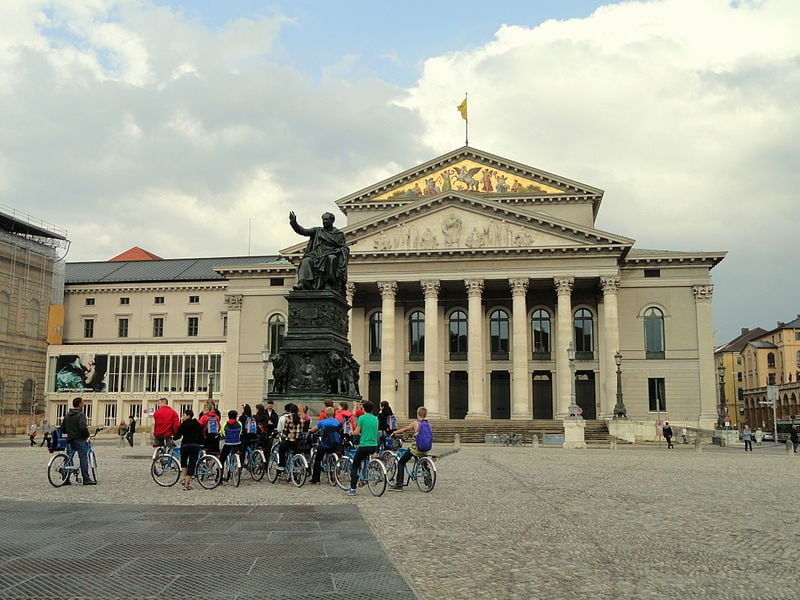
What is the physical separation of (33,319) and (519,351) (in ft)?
138

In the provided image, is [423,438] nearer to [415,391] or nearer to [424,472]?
[424,472]

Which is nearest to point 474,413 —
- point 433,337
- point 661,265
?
point 433,337

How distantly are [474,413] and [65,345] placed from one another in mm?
38322

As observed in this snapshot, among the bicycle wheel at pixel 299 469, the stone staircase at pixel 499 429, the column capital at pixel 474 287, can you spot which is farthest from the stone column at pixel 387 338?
the bicycle wheel at pixel 299 469

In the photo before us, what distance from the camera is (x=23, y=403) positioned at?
68312mm

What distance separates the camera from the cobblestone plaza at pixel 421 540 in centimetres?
805

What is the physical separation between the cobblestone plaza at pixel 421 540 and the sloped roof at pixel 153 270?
6025 centimetres

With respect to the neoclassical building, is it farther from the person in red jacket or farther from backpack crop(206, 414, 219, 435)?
backpack crop(206, 414, 219, 435)

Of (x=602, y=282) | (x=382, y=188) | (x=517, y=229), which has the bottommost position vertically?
(x=602, y=282)

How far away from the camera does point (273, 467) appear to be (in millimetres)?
19469

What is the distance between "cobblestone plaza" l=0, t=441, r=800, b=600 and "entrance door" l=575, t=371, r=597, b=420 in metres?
42.1

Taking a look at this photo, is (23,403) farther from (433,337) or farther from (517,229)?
(517,229)

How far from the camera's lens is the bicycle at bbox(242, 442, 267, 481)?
1923cm

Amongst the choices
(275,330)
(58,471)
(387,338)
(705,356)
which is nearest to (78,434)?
(58,471)
